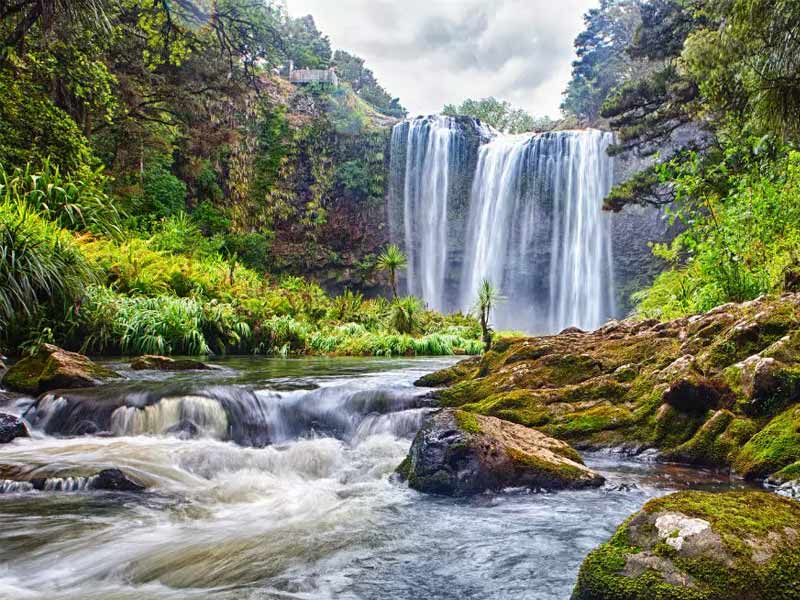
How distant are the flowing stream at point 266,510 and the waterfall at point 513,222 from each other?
71.8 feet

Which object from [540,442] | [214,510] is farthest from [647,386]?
[214,510]

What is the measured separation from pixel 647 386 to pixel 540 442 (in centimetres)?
145

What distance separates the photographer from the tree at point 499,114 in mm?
55938

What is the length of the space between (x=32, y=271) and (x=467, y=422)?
720cm

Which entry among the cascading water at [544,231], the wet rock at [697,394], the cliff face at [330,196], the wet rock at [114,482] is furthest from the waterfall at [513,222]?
the wet rock at [114,482]

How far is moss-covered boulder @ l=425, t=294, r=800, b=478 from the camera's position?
4031mm

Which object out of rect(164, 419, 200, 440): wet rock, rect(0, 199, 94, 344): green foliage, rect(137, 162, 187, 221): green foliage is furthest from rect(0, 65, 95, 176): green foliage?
rect(164, 419, 200, 440): wet rock

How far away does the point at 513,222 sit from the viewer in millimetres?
28172

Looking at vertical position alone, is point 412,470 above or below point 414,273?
below

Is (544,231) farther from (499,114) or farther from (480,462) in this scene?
(499,114)

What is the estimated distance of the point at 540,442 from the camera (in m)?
4.14

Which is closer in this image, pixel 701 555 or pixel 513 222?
pixel 701 555

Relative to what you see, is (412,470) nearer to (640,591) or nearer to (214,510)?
(214,510)

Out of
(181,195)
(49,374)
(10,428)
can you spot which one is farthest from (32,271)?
(181,195)
